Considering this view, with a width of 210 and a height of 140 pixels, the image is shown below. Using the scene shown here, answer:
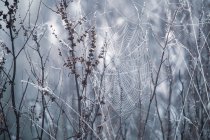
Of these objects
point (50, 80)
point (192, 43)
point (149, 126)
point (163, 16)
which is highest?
point (163, 16)

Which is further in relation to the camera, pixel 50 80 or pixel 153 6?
pixel 153 6

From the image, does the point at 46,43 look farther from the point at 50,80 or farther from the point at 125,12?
the point at 125,12

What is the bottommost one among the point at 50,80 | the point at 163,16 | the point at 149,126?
the point at 149,126

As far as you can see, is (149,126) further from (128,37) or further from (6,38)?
(6,38)

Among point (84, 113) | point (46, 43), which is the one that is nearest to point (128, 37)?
point (46, 43)

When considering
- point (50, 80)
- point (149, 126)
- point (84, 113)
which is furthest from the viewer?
point (149, 126)

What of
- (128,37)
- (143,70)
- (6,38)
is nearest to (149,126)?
(143,70)

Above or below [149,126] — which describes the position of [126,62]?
above

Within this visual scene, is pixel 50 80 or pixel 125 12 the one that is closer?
pixel 50 80

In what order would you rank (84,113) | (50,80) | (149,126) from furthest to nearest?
1. (149,126)
2. (50,80)
3. (84,113)

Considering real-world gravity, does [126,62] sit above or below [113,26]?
below
